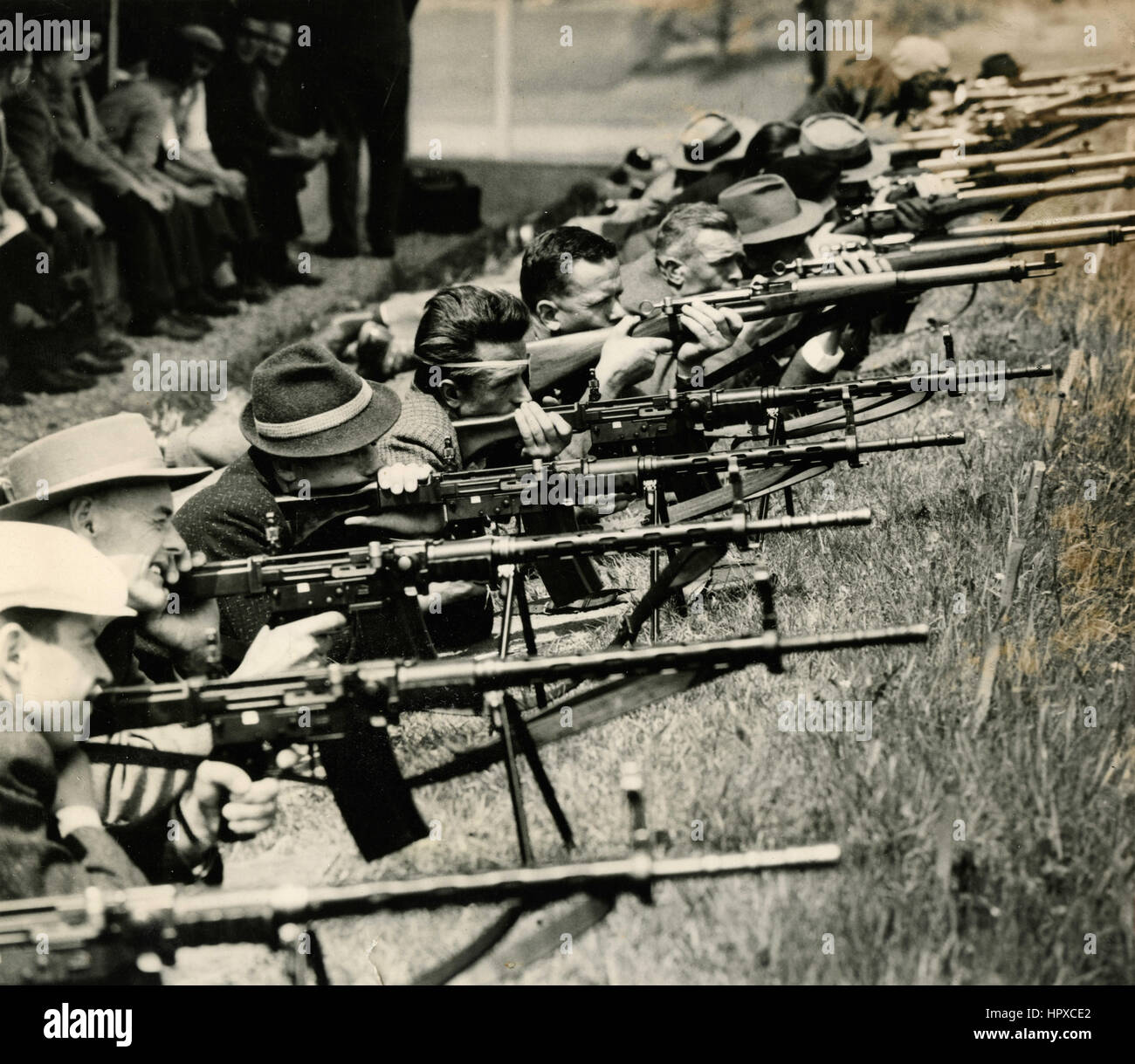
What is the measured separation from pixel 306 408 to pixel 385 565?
1150 mm

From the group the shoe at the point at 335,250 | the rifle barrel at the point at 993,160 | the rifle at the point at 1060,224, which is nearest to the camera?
the rifle at the point at 1060,224

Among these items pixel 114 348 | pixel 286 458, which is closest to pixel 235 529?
pixel 286 458

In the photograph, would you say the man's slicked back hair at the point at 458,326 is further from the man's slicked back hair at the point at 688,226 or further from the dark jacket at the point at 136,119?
the dark jacket at the point at 136,119

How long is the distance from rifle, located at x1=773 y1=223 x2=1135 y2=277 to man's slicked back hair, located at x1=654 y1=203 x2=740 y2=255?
0.71 m

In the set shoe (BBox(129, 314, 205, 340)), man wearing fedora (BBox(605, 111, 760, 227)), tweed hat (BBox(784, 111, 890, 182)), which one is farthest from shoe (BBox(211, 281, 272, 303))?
tweed hat (BBox(784, 111, 890, 182))

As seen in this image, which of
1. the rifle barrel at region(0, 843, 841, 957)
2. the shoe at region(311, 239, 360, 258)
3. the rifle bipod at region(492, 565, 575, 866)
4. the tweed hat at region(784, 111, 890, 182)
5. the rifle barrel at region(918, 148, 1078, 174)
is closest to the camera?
the rifle barrel at region(0, 843, 841, 957)

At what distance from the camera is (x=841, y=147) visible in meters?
10.3

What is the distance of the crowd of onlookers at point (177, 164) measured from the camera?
7895mm

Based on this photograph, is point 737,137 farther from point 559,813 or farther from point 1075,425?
point 559,813

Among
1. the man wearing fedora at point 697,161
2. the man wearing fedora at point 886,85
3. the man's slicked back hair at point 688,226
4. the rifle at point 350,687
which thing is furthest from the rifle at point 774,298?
the man wearing fedora at point 886,85

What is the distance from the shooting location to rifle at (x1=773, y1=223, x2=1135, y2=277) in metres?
6.68

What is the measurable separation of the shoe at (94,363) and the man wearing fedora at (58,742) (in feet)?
14.3

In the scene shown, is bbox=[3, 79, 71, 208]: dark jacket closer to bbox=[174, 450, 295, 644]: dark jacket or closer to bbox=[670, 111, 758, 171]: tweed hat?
bbox=[174, 450, 295, 644]: dark jacket
